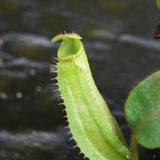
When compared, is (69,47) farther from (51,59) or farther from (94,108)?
(51,59)

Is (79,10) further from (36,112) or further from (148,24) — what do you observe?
(36,112)

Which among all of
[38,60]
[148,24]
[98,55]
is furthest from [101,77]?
[148,24]

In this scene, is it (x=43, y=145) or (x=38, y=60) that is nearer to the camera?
(x=43, y=145)

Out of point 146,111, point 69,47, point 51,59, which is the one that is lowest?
point 146,111

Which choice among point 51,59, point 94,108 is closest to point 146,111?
point 94,108

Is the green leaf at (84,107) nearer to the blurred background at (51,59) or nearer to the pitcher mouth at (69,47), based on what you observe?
Answer: the pitcher mouth at (69,47)

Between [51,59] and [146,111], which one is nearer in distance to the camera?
[146,111]

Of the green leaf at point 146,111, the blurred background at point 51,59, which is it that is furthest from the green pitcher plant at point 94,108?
the blurred background at point 51,59
